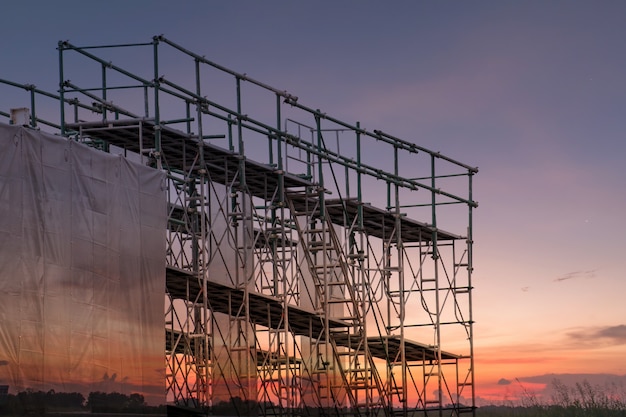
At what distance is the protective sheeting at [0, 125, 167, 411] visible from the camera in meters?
33.6

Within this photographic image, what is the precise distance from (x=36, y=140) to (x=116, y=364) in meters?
6.41

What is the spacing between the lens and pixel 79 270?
1416 inches

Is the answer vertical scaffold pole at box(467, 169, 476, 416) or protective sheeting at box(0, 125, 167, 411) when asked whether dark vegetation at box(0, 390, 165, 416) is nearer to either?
protective sheeting at box(0, 125, 167, 411)

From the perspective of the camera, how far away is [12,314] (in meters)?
33.2

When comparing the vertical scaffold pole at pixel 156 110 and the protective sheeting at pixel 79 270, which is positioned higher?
the vertical scaffold pole at pixel 156 110

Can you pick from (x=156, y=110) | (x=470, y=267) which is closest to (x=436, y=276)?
(x=470, y=267)

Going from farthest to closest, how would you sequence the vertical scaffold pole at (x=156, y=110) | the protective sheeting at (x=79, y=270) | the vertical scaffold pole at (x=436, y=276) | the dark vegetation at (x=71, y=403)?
the vertical scaffold pole at (x=436, y=276), the vertical scaffold pole at (x=156, y=110), the protective sheeting at (x=79, y=270), the dark vegetation at (x=71, y=403)

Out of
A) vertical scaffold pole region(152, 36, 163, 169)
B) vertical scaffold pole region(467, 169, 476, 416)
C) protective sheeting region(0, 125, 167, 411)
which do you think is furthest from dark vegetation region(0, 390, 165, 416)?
vertical scaffold pole region(467, 169, 476, 416)

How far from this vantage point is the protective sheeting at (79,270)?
33.6 meters

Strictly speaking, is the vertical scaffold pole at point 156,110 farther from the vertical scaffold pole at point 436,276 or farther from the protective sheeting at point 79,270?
the vertical scaffold pole at point 436,276

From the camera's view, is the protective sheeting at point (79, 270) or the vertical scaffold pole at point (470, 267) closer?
→ the protective sheeting at point (79, 270)

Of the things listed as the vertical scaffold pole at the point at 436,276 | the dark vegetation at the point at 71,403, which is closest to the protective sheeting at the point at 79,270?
the dark vegetation at the point at 71,403

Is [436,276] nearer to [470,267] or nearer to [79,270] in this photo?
[470,267]

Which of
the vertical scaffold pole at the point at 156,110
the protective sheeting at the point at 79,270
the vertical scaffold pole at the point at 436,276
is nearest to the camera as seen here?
the protective sheeting at the point at 79,270
